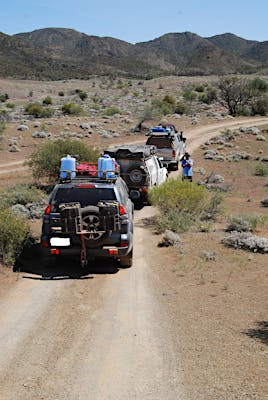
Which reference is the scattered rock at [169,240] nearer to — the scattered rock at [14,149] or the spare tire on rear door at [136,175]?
the spare tire on rear door at [136,175]

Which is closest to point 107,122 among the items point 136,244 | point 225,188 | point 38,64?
point 225,188

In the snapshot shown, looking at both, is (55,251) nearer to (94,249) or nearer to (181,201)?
(94,249)

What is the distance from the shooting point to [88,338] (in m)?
7.08

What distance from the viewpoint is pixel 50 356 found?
6.52 m

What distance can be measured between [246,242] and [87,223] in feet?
13.5

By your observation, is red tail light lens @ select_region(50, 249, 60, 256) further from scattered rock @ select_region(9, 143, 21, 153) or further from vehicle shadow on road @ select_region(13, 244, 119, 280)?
scattered rock @ select_region(9, 143, 21, 153)

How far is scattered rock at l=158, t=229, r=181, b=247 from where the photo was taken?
478 inches

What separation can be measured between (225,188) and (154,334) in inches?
633

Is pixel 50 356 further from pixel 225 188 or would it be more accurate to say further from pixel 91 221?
pixel 225 188

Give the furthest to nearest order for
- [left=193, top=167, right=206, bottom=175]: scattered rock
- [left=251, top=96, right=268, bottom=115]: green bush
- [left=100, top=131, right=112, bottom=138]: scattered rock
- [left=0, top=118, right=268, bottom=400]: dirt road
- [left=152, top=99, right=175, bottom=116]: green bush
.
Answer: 1. [left=251, top=96, right=268, bottom=115]: green bush
2. [left=152, top=99, right=175, bottom=116]: green bush
3. [left=100, top=131, right=112, bottom=138]: scattered rock
4. [left=193, top=167, right=206, bottom=175]: scattered rock
5. [left=0, top=118, right=268, bottom=400]: dirt road

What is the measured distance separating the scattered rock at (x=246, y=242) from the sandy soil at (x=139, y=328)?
384mm

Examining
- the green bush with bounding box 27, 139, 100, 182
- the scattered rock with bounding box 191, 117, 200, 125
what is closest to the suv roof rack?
the green bush with bounding box 27, 139, 100, 182

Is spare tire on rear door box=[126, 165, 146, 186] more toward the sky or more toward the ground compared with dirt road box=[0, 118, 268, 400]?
more toward the sky

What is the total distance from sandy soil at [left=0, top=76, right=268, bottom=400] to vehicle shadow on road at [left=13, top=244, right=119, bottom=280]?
0.04m
